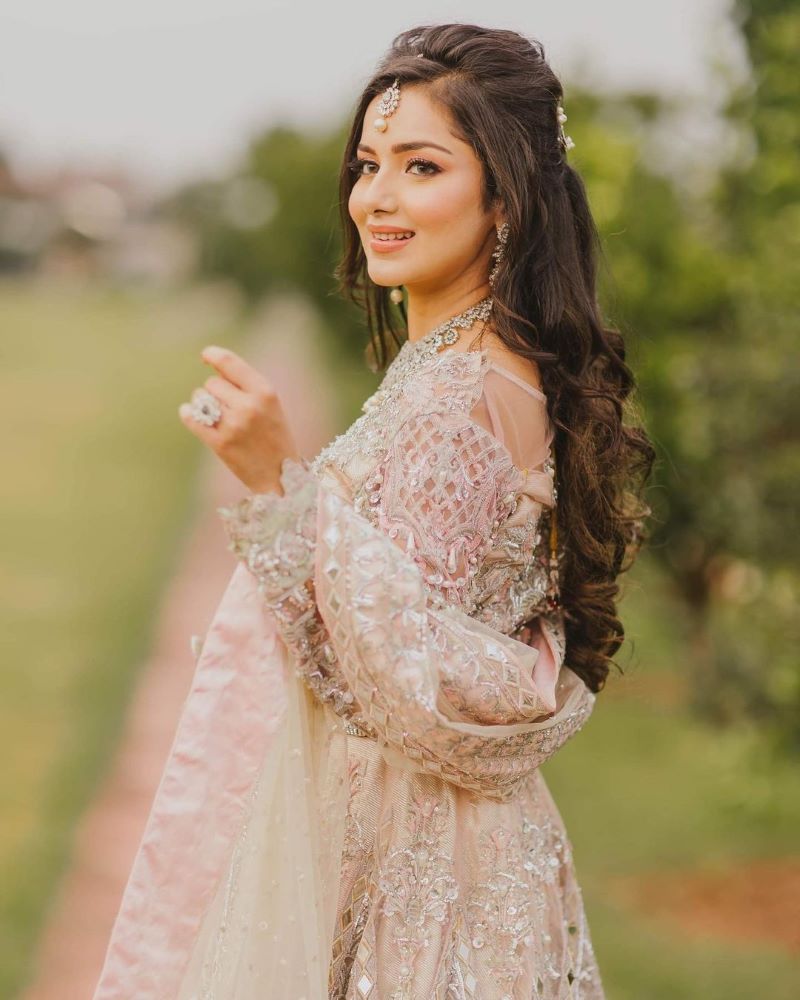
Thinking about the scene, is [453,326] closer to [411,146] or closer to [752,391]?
[411,146]

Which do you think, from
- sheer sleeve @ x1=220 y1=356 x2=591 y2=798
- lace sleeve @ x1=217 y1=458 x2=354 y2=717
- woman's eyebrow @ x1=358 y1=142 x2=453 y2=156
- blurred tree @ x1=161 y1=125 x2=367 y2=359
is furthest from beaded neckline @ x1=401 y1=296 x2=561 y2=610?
blurred tree @ x1=161 y1=125 x2=367 y2=359

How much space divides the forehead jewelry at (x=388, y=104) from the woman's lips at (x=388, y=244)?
0.65 feet

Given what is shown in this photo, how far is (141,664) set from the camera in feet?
30.8

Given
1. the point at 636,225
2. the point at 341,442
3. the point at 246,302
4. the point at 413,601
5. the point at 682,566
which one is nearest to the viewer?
the point at 413,601

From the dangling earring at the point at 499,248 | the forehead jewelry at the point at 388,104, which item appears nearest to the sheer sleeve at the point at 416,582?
the dangling earring at the point at 499,248

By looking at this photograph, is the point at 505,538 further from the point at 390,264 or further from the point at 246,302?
the point at 246,302

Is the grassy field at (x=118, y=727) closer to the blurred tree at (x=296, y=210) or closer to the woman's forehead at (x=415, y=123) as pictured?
the woman's forehead at (x=415, y=123)

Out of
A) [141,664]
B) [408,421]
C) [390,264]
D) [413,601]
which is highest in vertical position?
[141,664]

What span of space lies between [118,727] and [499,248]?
19.4 feet

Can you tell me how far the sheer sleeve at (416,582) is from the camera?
2.03 metres

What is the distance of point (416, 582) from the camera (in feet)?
A: 6.68

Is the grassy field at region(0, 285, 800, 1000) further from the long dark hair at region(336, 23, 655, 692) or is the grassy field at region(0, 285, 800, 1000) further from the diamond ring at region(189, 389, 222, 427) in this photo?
the diamond ring at region(189, 389, 222, 427)

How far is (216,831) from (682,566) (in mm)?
7793

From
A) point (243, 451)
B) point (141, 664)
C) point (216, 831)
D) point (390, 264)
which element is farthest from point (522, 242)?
point (141, 664)
